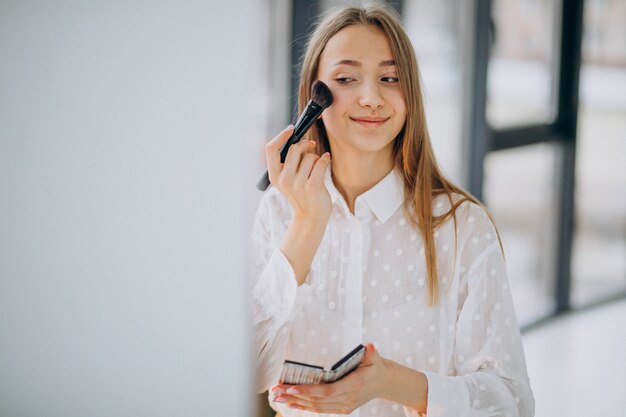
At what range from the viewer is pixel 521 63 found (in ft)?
8.92

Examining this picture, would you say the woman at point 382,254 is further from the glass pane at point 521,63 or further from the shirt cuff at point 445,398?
the glass pane at point 521,63

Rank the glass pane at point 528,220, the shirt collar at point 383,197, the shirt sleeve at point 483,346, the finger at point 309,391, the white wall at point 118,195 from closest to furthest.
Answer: the white wall at point 118,195, the finger at point 309,391, the shirt sleeve at point 483,346, the shirt collar at point 383,197, the glass pane at point 528,220

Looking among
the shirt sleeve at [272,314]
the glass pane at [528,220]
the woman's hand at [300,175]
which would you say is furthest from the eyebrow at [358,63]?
the glass pane at [528,220]

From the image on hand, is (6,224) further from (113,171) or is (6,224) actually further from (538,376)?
(538,376)

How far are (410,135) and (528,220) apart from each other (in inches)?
82.4

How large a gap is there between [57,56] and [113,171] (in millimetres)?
88

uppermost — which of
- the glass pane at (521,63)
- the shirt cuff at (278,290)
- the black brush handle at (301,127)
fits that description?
the glass pane at (521,63)

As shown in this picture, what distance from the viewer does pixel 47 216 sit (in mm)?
513

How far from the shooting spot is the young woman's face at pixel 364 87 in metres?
0.95

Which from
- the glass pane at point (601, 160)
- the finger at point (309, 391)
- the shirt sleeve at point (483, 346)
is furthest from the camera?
the glass pane at point (601, 160)

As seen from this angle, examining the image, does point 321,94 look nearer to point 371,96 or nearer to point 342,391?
point 371,96

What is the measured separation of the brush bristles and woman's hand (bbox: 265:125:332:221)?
0.20ft

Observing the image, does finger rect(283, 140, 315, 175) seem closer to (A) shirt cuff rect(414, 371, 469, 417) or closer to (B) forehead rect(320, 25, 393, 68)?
(B) forehead rect(320, 25, 393, 68)

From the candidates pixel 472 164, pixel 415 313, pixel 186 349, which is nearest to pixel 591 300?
pixel 472 164
